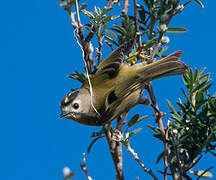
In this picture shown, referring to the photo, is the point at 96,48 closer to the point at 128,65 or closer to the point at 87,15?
the point at 87,15

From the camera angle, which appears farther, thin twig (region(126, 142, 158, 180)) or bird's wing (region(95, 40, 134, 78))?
bird's wing (region(95, 40, 134, 78))

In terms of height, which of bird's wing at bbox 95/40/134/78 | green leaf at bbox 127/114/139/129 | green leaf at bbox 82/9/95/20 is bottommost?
green leaf at bbox 127/114/139/129

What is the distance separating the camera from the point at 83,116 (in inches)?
86.7

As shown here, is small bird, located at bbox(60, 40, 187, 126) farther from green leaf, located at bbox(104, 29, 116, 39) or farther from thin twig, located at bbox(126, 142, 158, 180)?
thin twig, located at bbox(126, 142, 158, 180)

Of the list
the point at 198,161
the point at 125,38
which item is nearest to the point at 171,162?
the point at 198,161

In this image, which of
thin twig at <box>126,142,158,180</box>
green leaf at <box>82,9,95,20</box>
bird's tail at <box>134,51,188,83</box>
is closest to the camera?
thin twig at <box>126,142,158,180</box>

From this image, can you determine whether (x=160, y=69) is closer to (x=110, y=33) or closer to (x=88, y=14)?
(x=110, y=33)

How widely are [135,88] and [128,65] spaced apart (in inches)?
7.4

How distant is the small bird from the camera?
6.79 ft

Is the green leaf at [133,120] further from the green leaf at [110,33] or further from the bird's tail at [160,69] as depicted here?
the green leaf at [110,33]

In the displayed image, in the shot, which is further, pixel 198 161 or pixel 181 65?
pixel 181 65

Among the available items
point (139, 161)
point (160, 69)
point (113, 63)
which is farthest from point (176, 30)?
point (139, 161)

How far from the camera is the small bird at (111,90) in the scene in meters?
2.07

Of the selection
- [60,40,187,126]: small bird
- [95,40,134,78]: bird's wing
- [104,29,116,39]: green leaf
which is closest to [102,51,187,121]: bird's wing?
[60,40,187,126]: small bird
